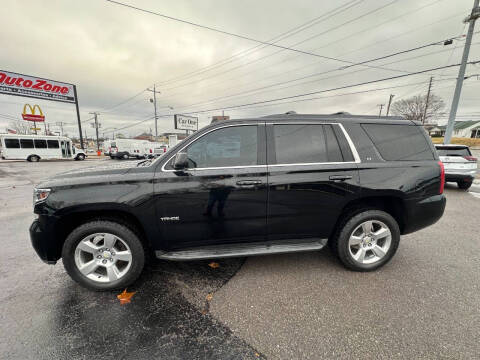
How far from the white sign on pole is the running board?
101ft

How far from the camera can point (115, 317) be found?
196 cm

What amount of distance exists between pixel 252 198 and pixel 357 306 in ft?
5.05

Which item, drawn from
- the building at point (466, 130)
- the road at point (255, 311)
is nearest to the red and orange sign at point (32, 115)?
the road at point (255, 311)

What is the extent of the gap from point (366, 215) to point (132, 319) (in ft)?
9.40

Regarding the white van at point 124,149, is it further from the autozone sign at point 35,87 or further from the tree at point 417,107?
the tree at point 417,107

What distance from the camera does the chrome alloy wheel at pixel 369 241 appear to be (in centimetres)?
263

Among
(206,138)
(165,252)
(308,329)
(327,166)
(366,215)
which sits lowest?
(308,329)

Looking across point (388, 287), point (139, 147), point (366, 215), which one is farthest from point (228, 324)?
point (139, 147)

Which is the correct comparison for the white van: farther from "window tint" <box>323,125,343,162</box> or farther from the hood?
"window tint" <box>323,125,343,162</box>

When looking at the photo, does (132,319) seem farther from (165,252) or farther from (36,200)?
(36,200)

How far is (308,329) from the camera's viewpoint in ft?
6.00

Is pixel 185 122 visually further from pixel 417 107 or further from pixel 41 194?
pixel 417 107

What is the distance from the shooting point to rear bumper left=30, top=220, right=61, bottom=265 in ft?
7.13

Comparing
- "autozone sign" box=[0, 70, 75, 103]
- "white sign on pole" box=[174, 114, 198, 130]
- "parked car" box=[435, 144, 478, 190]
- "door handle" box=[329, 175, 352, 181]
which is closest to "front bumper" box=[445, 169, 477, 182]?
"parked car" box=[435, 144, 478, 190]
